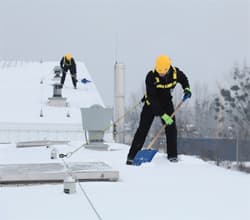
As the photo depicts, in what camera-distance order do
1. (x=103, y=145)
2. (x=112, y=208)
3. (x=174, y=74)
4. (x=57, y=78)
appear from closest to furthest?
(x=112, y=208) < (x=174, y=74) < (x=103, y=145) < (x=57, y=78)

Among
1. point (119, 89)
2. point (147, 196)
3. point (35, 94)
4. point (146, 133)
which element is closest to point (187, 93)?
point (146, 133)

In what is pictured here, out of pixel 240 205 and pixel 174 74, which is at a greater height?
pixel 174 74

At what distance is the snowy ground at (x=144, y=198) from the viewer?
2.79m

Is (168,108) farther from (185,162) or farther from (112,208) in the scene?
(112,208)

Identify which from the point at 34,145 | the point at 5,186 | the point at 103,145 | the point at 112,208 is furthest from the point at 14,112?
the point at 112,208

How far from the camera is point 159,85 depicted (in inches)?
202

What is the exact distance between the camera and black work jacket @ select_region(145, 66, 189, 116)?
5.08 meters

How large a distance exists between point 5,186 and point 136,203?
117 centimetres

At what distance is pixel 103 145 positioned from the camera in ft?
23.8

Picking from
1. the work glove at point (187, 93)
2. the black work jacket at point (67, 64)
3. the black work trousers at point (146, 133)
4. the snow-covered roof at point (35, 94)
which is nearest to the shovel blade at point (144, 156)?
the black work trousers at point (146, 133)

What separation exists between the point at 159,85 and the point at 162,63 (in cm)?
31

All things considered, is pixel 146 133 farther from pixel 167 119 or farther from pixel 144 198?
pixel 144 198

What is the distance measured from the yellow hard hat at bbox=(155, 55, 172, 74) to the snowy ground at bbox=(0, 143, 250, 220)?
1117 mm

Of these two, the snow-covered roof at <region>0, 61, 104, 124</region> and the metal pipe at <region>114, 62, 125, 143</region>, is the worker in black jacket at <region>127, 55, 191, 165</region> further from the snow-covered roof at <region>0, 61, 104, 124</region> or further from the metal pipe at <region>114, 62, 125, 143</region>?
the metal pipe at <region>114, 62, 125, 143</region>
